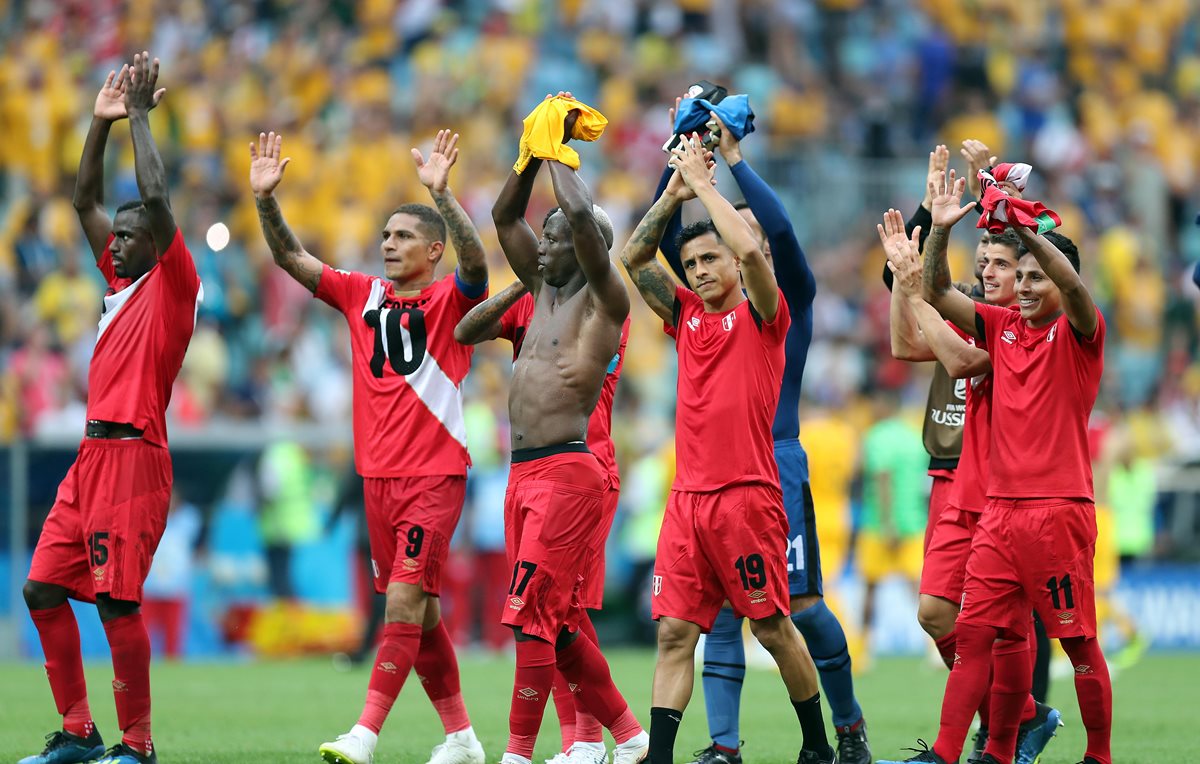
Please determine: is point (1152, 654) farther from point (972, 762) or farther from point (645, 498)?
point (972, 762)

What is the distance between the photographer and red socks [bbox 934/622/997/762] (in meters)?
7.83

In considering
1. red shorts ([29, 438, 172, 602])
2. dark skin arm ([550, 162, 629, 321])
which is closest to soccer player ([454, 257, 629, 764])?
dark skin arm ([550, 162, 629, 321])

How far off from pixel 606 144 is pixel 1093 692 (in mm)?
16169

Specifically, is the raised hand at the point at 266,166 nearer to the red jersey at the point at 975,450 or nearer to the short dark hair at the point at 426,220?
the short dark hair at the point at 426,220

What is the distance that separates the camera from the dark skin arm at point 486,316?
340 inches

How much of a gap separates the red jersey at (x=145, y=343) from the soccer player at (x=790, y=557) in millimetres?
2494

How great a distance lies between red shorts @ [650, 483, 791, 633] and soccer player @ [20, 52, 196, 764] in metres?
2.57

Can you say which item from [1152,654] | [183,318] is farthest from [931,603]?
[1152,654]

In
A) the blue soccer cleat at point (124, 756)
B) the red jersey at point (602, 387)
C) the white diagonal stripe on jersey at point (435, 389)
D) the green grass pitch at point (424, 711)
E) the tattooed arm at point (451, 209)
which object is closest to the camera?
the blue soccer cleat at point (124, 756)

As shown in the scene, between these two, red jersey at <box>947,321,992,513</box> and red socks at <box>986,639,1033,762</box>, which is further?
red jersey at <box>947,321,992,513</box>

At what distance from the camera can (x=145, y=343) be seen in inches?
336

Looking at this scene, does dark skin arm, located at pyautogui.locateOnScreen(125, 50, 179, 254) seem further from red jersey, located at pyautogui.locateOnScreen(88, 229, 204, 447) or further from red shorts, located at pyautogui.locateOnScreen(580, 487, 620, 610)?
red shorts, located at pyautogui.locateOnScreen(580, 487, 620, 610)

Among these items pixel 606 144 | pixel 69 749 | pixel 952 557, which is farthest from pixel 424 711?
pixel 606 144

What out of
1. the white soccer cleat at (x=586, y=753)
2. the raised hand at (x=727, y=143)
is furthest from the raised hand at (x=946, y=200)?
the white soccer cleat at (x=586, y=753)
